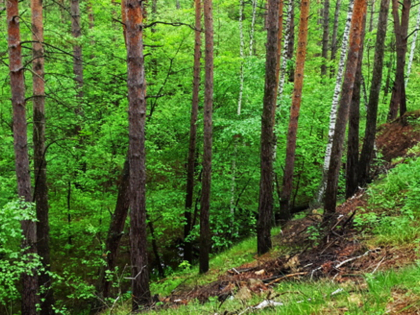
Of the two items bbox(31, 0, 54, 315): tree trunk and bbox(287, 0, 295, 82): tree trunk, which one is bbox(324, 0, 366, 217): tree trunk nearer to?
bbox(287, 0, 295, 82): tree trunk

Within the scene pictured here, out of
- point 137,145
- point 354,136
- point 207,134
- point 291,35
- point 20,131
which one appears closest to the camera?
point 137,145

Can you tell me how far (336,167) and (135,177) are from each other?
552 cm

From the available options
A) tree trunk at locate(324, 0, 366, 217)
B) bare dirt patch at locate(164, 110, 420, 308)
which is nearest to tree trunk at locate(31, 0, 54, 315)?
bare dirt patch at locate(164, 110, 420, 308)

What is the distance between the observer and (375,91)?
11.6m

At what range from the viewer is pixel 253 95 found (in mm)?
14086

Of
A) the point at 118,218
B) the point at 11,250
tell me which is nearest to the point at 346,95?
the point at 118,218

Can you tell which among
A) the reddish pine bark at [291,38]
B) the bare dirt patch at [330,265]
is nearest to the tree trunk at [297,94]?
the reddish pine bark at [291,38]

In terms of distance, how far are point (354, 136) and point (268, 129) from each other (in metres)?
4.37

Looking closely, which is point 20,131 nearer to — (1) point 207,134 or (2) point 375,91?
(1) point 207,134

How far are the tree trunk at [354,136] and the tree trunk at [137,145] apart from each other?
7.75m

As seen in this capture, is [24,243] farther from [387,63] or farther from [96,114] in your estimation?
[387,63]

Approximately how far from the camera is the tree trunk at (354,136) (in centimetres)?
1112

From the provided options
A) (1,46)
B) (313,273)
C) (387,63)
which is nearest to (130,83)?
(313,273)

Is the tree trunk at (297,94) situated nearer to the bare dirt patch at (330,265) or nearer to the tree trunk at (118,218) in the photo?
the bare dirt patch at (330,265)
